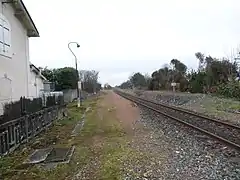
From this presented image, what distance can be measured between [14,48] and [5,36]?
6.22 ft

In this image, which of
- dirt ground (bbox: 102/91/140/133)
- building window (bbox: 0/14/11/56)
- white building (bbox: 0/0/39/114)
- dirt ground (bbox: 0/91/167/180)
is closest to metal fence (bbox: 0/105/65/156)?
dirt ground (bbox: 0/91/167/180)

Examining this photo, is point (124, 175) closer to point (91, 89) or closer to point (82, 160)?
point (82, 160)

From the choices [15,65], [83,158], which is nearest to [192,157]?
[83,158]

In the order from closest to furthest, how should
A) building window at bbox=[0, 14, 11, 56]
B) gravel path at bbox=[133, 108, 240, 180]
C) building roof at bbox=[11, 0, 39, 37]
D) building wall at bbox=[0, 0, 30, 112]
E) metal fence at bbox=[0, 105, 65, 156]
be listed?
1. gravel path at bbox=[133, 108, 240, 180]
2. metal fence at bbox=[0, 105, 65, 156]
3. building window at bbox=[0, 14, 11, 56]
4. building wall at bbox=[0, 0, 30, 112]
5. building roof at bbox=[11, 0, 39, 37]

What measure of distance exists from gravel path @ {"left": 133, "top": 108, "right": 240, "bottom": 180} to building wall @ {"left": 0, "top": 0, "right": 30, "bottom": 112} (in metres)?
Result: 7.33

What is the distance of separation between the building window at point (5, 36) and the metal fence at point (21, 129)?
3.27 metres

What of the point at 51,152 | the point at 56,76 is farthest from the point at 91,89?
the point at 51,152

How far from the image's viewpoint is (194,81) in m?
55.7

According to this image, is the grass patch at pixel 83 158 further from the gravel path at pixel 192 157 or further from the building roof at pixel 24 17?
the building roof at pixel 24 17

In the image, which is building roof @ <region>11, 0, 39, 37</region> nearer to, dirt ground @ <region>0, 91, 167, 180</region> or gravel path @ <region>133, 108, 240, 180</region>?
dirt ground @ <region>0, 91, 167, 180</region>

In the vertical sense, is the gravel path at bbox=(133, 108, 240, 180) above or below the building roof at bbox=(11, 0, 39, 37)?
below

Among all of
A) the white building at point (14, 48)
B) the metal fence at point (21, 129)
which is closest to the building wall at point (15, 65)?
the white building at point (14, 48)

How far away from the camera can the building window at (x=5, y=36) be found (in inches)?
610

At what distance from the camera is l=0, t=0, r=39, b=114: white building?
1590 centimetres
